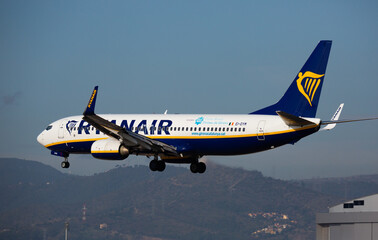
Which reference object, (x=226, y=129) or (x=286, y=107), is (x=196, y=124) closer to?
(x=226, y=129)

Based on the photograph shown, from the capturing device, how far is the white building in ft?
379

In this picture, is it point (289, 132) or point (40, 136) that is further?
point (40, 136)

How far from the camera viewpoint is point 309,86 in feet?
200

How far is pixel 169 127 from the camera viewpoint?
214ft

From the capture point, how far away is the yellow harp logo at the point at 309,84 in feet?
199

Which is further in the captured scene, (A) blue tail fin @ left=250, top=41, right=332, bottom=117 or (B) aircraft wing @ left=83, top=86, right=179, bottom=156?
(B) aircraft wing @ left=83, top=86, right=179, bottom=156

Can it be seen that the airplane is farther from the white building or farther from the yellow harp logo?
the white building

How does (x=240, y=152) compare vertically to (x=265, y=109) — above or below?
below

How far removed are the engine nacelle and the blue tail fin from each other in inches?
533

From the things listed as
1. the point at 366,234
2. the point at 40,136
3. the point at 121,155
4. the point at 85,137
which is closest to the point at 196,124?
the point at 121,155

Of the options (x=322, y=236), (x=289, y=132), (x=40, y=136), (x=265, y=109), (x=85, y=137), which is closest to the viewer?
(x=289, y=132)

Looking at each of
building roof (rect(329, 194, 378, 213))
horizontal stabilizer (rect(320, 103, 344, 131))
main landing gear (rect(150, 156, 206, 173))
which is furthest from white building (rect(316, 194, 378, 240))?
horizontal stabilizer (rect(320, 103, 344, 131))

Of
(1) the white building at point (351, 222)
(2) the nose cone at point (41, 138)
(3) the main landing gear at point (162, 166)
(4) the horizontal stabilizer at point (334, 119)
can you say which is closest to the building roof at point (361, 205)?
(1) the white building at point (351, 222)

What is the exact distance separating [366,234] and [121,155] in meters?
62.1
